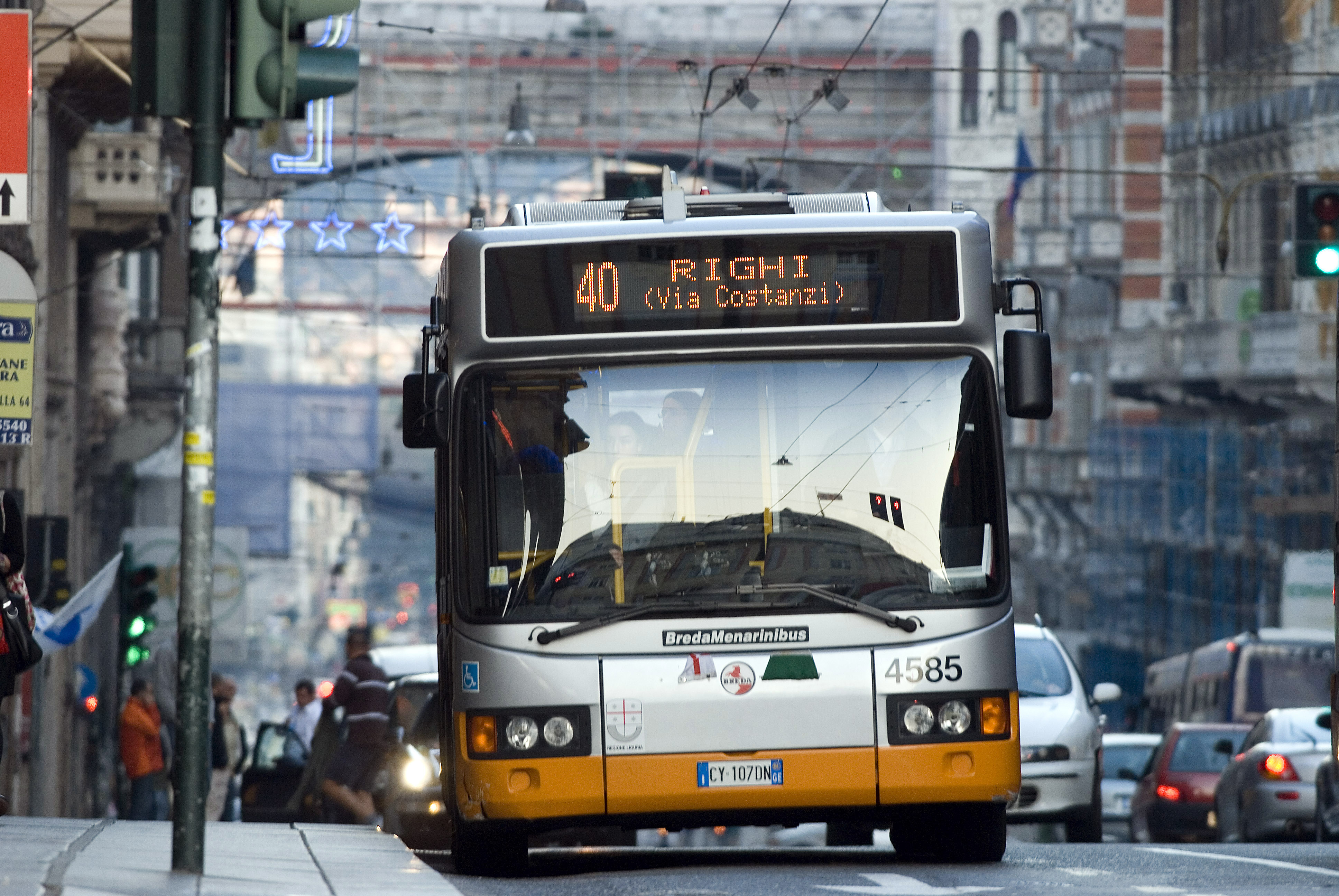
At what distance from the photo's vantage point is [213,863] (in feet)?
28.7

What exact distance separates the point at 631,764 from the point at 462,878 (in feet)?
3.87

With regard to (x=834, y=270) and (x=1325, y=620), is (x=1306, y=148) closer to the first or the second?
(x=1325, y=620)

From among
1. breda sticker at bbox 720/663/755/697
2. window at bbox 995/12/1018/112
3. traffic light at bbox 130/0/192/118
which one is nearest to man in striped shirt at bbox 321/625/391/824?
breda sticker at bbox 720/663/755/697

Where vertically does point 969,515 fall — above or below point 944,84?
below

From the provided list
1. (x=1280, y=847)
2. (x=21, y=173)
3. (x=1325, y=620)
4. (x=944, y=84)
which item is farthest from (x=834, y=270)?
(x=944, y=84)

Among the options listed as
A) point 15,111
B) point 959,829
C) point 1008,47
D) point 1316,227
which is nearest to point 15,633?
point 15,111

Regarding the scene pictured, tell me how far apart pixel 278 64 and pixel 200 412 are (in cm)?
112

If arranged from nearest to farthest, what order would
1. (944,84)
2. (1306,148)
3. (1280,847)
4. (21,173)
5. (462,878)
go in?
(462,878)
(21,173)
(1280,847)
(1306,148)
(944,84)

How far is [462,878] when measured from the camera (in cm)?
1024

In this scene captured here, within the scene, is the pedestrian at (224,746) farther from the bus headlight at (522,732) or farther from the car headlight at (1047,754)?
the bus headlight at (522,732)

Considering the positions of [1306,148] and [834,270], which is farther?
[1306,148]

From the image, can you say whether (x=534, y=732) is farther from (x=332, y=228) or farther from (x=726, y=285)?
(x=332, y=228)

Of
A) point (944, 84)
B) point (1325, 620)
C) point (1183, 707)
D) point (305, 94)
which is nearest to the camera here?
point (305, 94)

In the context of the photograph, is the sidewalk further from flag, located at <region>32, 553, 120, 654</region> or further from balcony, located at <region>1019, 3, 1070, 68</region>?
balcony, located at <region>1019, 3, 1070, 68</region>
